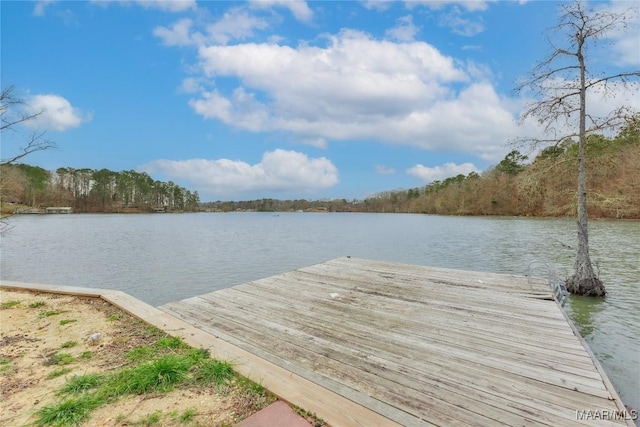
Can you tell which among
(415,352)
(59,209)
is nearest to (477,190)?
(415,352)

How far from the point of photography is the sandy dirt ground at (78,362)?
216cm

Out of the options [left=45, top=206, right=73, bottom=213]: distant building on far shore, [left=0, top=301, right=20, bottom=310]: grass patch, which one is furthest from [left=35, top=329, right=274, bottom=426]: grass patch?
[left=45, top=206, right=73, bottom=213]: distant building on far shore

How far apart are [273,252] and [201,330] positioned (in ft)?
41.9

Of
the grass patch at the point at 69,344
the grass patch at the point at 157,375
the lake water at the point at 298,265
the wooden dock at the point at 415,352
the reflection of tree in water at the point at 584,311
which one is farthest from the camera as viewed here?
the reflection of tree in water at the point at 584,311

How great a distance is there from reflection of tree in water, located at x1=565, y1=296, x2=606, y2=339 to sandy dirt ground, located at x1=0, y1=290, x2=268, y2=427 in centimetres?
655

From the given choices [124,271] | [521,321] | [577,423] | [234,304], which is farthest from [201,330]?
[124,271]

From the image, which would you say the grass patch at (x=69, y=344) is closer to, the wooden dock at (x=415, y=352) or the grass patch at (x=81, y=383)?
the grass patch at (x=81, y=383)

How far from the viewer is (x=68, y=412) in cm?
215

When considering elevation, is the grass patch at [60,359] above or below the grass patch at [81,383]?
below

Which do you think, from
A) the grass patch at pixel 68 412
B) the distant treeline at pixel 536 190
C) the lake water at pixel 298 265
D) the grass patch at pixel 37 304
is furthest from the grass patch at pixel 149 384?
the distant treeline at pixel 536 190

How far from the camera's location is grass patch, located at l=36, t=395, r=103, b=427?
2.07 m

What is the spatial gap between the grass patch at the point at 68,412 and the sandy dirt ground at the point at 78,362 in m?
0.06

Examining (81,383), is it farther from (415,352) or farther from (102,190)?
(102,190)

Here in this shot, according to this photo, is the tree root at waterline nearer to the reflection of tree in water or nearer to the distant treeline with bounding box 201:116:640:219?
→ the reflection of tree in water
